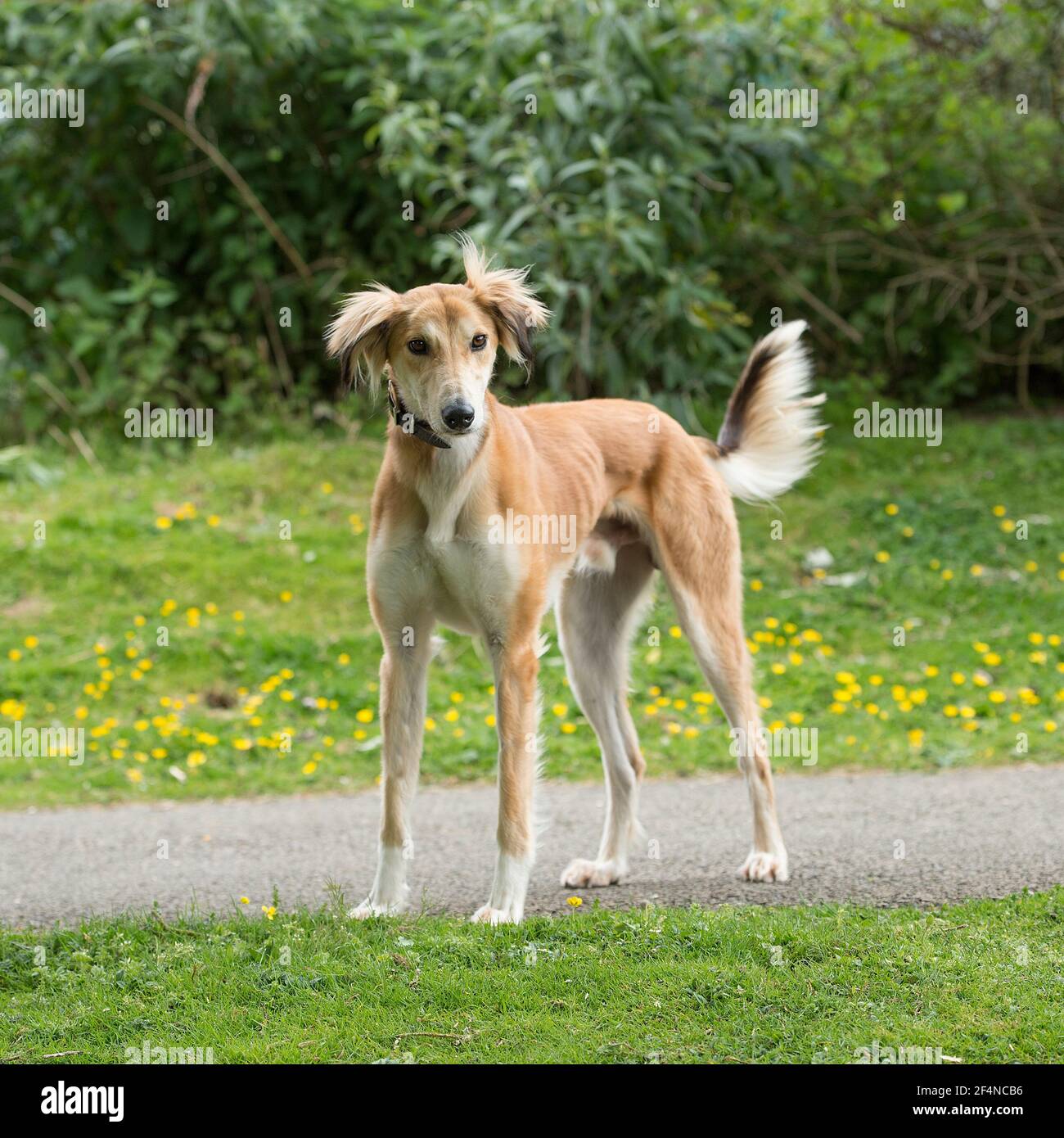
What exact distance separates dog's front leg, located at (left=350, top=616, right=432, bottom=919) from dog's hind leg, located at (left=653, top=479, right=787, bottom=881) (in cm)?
104

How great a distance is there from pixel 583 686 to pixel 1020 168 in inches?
298

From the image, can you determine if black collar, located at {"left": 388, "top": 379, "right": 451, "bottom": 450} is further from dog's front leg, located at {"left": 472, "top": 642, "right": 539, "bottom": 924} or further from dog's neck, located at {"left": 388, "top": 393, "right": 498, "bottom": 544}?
dog's front leg, located at {"left": 472, "top": 642, "right": 539, "bottom": 924}

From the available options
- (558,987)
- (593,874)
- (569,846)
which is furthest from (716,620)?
(558,987)

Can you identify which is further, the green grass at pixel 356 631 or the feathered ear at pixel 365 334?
the green grass at pixel 356 631

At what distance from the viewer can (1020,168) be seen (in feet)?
36.2

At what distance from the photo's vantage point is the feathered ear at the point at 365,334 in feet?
14.3

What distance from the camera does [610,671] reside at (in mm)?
5465

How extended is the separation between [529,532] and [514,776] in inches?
32.0

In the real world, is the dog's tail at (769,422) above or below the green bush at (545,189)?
below

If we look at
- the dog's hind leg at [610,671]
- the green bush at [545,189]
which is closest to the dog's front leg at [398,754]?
the dog's hind leg at [610,671]

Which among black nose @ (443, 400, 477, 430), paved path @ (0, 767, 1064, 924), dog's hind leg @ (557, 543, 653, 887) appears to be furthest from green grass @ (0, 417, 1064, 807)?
black nose @ (443, 400, 477, 430)

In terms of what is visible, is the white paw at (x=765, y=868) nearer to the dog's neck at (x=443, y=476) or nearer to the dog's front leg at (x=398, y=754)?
the dog's front leg at (x=398, y=754)

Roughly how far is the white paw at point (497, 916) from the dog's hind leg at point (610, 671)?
2.23 ft

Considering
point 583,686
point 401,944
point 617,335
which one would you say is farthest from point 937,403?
point 401,944
